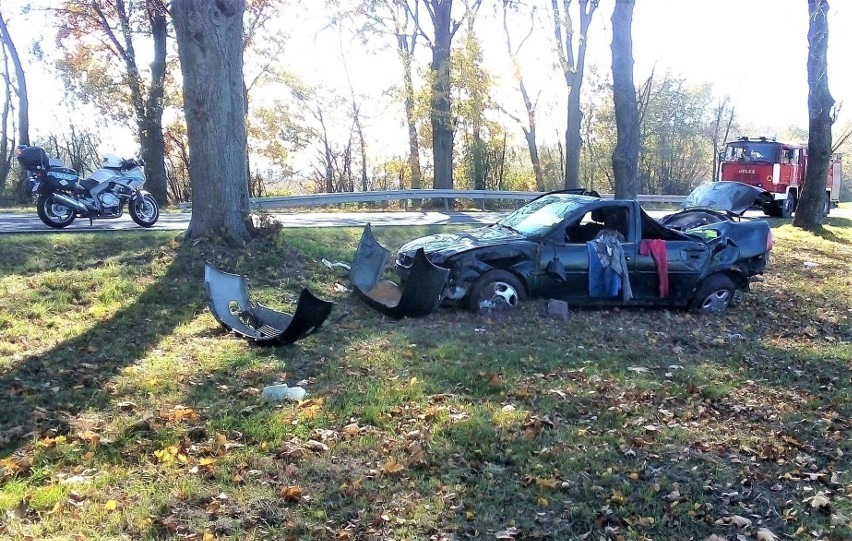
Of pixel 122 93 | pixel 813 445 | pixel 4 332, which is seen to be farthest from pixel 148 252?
pixel 122 93

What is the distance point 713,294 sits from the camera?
30.9 ft

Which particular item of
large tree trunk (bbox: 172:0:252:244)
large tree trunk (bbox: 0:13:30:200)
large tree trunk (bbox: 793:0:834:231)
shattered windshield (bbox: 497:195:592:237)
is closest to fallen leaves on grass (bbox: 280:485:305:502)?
shattered windshield (bbox: 497:195:592:237)

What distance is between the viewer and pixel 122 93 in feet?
82.4

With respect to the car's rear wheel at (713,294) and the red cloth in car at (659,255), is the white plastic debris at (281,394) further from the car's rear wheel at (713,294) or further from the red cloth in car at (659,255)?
the car's rear wheel at (713,294)

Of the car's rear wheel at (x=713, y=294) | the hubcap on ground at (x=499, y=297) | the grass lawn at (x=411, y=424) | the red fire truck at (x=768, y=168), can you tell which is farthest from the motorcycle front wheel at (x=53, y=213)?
the red fire truck at (x=768, y=168)

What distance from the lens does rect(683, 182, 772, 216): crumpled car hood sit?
13906 mm

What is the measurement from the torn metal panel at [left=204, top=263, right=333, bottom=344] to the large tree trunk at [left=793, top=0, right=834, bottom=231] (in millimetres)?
15741

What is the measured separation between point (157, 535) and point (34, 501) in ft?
2.66

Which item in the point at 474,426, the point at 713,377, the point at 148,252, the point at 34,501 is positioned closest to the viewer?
the point at 34,501

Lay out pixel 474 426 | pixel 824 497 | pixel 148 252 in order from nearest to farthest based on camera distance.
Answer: pixel 824 497
pixel 474 426
pixel 148 252

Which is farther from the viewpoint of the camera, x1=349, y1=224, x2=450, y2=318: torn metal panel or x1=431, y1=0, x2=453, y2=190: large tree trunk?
x1=431, y1=0, x2=453, y2=190: large tree trunk

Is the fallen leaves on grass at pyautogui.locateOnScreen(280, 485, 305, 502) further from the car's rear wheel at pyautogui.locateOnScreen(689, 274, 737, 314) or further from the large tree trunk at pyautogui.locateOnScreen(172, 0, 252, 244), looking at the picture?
the car's rear wheel at pyautogui.locateOnScreen(689, 274, 737, 314)

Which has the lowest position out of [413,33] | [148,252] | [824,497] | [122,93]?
[824,497]

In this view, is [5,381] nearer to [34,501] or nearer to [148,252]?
[34,501]
